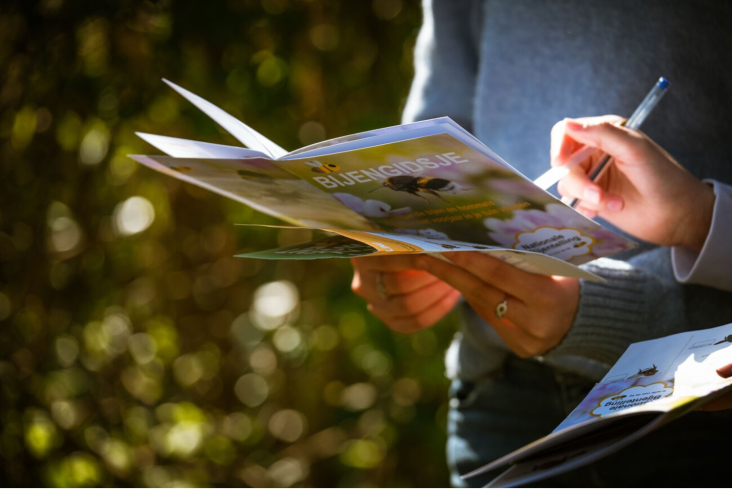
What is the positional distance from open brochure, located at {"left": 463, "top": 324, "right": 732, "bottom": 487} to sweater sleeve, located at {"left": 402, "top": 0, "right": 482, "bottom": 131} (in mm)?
470

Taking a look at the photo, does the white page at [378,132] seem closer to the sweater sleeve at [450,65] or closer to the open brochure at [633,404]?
the open brochure at [633,404]

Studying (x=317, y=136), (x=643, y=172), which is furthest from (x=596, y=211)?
(x=317, y=136)

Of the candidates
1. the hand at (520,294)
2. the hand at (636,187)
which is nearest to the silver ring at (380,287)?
the hand at (520,294)

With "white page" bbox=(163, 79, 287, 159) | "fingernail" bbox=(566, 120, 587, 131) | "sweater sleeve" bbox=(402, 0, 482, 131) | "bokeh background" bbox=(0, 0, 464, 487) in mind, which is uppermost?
"sweater sleeve" bbox=(402, 0, 482, 131)

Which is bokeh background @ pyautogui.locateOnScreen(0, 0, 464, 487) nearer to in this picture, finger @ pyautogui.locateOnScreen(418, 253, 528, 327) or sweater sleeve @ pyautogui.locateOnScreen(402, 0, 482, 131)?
sweater sleeve @ pyautogui.locateOnScreen(402, 0, 482, 131)

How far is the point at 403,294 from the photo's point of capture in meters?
0.66

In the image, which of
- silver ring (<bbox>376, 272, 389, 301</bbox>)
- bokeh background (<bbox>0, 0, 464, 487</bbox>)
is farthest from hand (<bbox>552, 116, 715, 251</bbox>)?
bokeh background (<bbox>0, 0, 464, 487</bbox>)

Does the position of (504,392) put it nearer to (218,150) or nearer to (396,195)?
(396,195)

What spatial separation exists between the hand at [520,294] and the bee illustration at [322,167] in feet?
0.44

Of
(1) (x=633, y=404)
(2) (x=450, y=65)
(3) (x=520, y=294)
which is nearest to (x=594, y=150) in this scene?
(3) (x=520, y=294)

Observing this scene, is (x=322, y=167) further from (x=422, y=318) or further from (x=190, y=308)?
(x=190, y=308)

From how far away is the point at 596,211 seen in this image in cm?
54

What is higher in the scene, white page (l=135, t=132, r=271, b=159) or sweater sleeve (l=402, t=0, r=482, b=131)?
sweater sleeve (l=402, t=0, r=482, b=131)

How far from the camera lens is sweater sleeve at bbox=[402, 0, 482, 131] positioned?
785 mm
